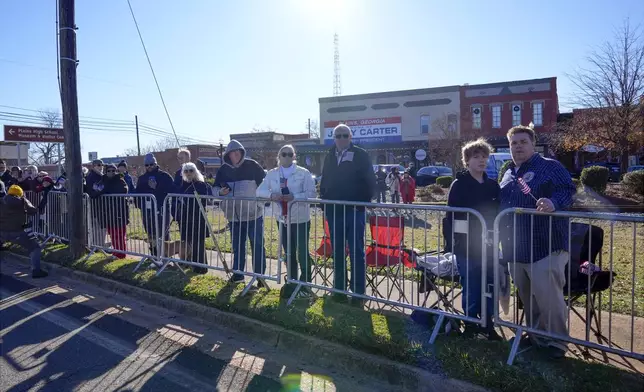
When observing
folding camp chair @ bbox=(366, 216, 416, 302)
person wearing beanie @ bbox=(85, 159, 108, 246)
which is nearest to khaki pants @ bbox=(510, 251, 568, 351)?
folding camp chair @ bbox=(366, 216, 416, 302)

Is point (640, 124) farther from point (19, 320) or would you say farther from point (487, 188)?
point (19, 320)

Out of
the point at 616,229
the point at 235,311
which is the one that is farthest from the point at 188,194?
the point at 616,229

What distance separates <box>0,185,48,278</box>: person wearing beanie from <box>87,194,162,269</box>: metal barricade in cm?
87

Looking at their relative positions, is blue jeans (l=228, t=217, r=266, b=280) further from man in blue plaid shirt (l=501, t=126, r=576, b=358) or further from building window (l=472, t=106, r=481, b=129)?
building window (l=472, t=106, r=481, b=129)

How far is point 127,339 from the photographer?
16.7ft

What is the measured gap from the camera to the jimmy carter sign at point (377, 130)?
4600 centimetres

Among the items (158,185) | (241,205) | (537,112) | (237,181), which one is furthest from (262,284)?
(537,112)

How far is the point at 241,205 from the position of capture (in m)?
6.27

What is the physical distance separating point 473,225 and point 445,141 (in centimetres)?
3516

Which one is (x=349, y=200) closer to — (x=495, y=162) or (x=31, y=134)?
(x=31, y=134)

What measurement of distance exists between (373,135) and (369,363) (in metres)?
43.5

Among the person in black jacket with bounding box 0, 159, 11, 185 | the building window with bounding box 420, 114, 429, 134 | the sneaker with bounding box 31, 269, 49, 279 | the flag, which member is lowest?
the sneaker with bounding box 31, 269, 49, 279

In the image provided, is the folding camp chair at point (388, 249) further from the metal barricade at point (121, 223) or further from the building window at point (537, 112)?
the building window at point (537, 112)

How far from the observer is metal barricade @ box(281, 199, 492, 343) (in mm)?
4316
